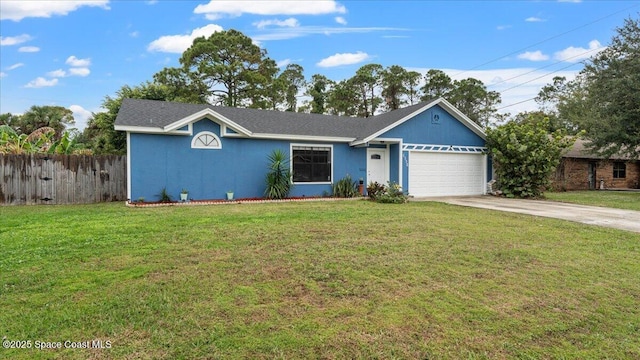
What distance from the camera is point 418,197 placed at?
50.0 ft

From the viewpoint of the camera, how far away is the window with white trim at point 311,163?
1422cm

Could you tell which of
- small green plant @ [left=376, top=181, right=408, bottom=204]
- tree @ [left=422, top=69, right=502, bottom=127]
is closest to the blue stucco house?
small green plant @ [left=376, top=181, right=408, bottom=204]

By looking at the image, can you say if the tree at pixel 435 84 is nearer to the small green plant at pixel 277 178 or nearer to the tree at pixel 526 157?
the tree at pixel 526 157

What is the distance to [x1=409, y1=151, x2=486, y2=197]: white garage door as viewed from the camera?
50.7 feet

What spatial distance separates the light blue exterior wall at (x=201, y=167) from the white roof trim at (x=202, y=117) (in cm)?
37

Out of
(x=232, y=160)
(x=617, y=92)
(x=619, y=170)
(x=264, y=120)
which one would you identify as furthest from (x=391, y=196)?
(x=619, y=170)

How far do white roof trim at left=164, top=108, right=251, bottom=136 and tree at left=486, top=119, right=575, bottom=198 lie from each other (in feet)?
36.0

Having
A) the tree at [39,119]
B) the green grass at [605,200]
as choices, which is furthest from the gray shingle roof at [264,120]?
the tree at [39,119]

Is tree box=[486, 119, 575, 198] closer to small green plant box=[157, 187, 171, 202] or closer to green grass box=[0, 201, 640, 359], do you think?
green grass box=[0, 201, 640, 359]

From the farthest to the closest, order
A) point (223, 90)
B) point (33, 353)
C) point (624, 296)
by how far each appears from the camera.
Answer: point (223, 90)
point (624, 296)
point (33, 353)

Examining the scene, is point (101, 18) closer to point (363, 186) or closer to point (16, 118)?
point (363, 186)

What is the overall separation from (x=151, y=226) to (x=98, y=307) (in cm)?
411

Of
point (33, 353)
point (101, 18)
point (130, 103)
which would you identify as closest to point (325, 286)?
point (33, 353)

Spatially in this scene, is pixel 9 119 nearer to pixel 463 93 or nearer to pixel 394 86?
pixel 394 86
